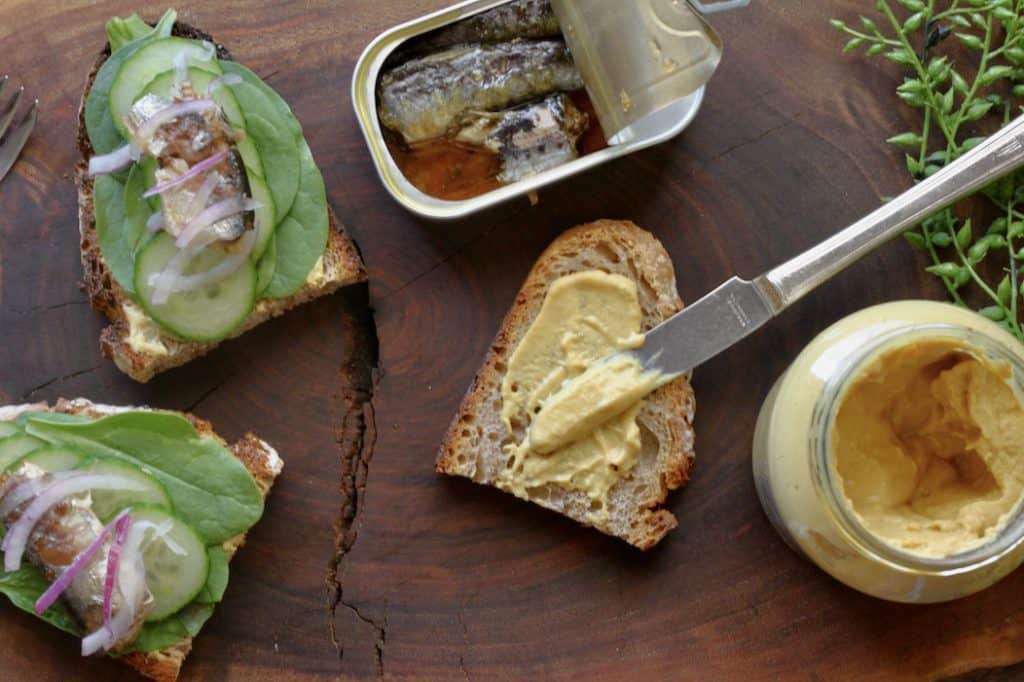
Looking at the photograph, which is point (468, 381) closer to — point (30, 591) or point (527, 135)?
point (527, 135)

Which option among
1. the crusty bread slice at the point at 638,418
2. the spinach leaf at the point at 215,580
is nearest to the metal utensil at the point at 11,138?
the spinach leaf at the point at 215,580

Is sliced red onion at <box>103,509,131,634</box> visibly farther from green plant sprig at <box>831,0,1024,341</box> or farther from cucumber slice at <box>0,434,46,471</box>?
green plant sprig at <box>831,0,1024,341</box>

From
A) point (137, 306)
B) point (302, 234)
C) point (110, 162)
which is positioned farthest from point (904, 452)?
point (110, 162)

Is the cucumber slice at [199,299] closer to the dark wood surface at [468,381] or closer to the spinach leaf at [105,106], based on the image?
the dark wood surface at [468,381]

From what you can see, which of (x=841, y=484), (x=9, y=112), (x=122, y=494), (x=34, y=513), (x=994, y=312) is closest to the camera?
(x=841, y=484)

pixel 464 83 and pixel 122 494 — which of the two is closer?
pixel 122 494

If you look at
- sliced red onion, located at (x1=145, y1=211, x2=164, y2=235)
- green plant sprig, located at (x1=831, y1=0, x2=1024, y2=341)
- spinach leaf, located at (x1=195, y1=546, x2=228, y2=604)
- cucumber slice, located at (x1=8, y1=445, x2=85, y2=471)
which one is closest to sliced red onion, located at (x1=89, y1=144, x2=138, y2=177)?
sliced red onion, located at (x1=145, y1=211, x2=164, y2=235)

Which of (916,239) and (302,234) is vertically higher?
(302,234)
